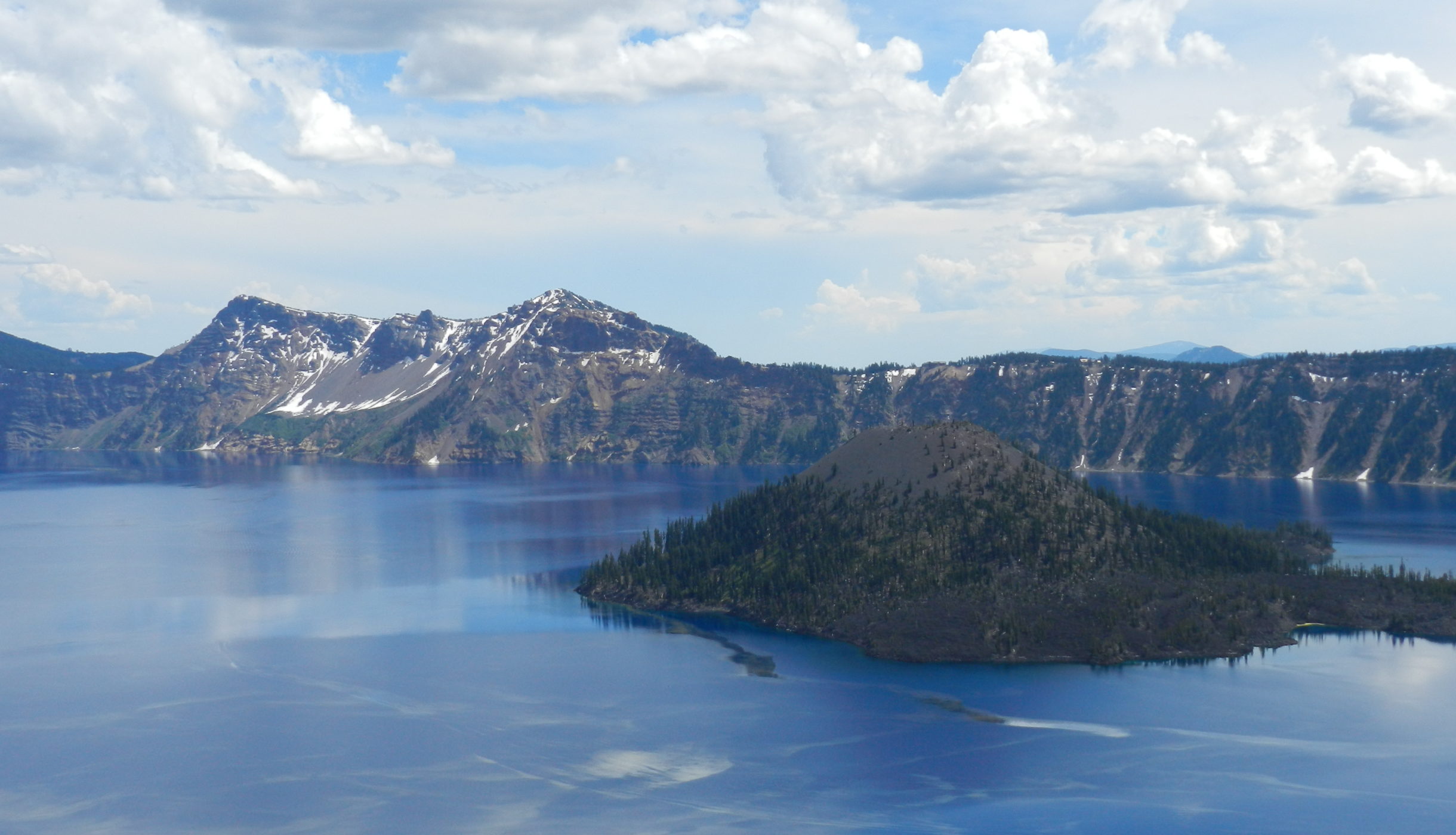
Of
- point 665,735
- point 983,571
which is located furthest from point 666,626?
point 665,735

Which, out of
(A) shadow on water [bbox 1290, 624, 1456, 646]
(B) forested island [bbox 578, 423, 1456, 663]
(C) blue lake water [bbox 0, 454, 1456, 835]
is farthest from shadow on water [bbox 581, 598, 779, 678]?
(A) shadow on water [bbox 1290, 624, 1456, 646]

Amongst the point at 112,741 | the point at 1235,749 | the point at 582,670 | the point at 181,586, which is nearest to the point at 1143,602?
the point at 1235,749

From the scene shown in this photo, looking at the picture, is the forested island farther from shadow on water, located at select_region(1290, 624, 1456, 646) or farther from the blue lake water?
the blue lake water

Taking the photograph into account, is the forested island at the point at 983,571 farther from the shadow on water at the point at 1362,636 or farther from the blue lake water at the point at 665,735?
the blue lake water at the point at 665,735

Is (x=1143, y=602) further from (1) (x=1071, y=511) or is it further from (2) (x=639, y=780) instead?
(2) (x=639, y=780)

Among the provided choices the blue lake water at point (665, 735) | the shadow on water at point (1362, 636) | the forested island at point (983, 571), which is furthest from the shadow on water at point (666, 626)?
the shadow on water at point (1362, 636)

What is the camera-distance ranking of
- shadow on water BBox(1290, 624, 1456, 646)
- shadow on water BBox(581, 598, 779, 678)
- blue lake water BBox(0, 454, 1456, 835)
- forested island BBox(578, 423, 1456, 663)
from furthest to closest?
shadow on water BBox(1290, 624, 1456, 646)
forested island BBox(578, 423, 1456, 663)
shadow on water BBox(581, 598, 779, 678)
blue lake water BBox(0, 454, 1456, 835)

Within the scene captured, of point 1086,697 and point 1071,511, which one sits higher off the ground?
point 1071,511
